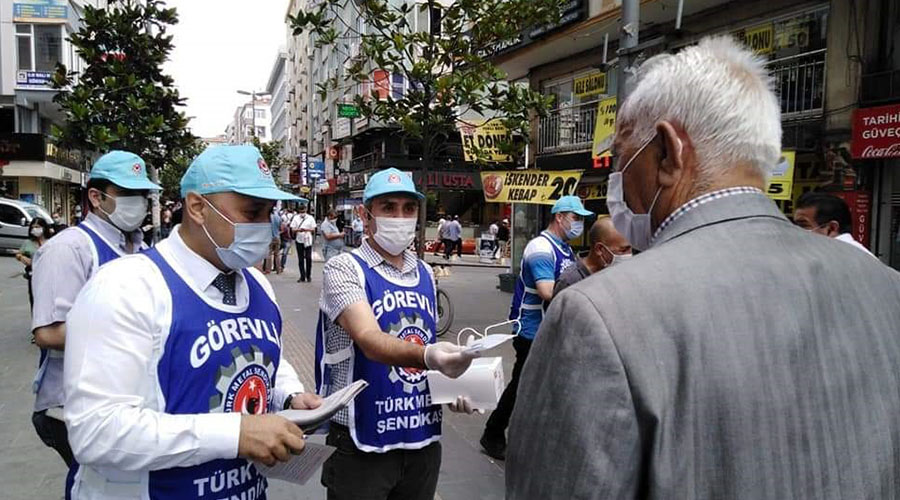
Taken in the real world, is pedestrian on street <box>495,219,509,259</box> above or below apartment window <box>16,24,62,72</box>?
below

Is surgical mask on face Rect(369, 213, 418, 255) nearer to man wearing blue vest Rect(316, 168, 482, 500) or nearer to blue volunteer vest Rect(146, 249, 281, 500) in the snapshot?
man wearing blue vest Rect(316, 168, 482, 500)

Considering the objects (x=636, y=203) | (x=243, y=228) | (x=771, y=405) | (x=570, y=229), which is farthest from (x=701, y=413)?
(x=570, y=229)

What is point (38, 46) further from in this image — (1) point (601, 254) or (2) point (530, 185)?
(1) point (601, 254)

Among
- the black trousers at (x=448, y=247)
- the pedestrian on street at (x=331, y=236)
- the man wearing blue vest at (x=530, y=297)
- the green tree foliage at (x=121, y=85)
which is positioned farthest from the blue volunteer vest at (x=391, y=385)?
the black trousers at (x=448, y=247)

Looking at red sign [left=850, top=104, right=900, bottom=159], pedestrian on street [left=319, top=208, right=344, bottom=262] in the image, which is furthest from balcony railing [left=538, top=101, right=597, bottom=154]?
red sign [left=850, top=104, right=900, bottom=159]

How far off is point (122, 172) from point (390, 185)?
5.57 ft

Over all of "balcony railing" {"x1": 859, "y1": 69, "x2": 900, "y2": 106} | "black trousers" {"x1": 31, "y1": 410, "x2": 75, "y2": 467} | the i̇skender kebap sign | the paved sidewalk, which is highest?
"balcony railing" {"x1": 859, "y1": 69, "x2": 900, "y2": 106}

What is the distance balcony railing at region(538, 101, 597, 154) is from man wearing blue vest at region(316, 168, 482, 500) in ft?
33.9

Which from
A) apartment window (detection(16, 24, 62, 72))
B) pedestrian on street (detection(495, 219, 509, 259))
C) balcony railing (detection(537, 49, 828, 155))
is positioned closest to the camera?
balcony railing (detection(537, 49, 828, 155))

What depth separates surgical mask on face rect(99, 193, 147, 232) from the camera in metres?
3.45

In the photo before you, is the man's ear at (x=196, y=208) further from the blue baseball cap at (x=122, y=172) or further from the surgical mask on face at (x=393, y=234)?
the blue baseball cap at (x=122, y=172)

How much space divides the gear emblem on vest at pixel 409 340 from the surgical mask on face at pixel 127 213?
1896 millimetres

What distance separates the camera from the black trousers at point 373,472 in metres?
2.49

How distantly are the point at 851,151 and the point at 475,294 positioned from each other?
812 centimetres
